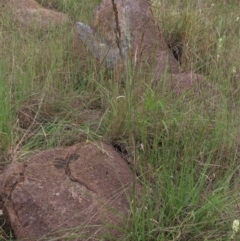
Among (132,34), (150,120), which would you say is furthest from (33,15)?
(150,120)

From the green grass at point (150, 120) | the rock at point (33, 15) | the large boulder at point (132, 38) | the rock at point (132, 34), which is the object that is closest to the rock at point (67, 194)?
the green grass at point (150, 120)

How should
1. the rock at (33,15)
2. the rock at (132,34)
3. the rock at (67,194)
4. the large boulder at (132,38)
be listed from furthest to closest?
the rock at (33,15)
the rock at (132,34)
the large boulder at (132,38)
the rock at (67,194)

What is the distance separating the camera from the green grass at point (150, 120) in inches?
80.4

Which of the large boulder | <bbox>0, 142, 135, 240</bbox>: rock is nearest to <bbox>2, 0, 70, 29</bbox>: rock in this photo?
the large boulder

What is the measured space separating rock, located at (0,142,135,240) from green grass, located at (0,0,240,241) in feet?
0.31

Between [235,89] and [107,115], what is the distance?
33.5 inches

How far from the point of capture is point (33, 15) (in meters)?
4.35

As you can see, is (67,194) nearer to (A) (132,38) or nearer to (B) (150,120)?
(B) (150,120)

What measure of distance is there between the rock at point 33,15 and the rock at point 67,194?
80.1 inches

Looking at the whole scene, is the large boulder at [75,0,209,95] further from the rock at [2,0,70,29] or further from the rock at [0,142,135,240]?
the rock at [0,142,135,240]

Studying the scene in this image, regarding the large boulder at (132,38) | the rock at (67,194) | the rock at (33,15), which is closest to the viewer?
the rock at (67,194)

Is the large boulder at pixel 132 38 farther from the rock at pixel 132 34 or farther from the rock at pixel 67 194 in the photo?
the rock at pixel 67 194

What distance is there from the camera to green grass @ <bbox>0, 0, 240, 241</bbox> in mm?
2041

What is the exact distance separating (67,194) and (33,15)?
8.45 feet
